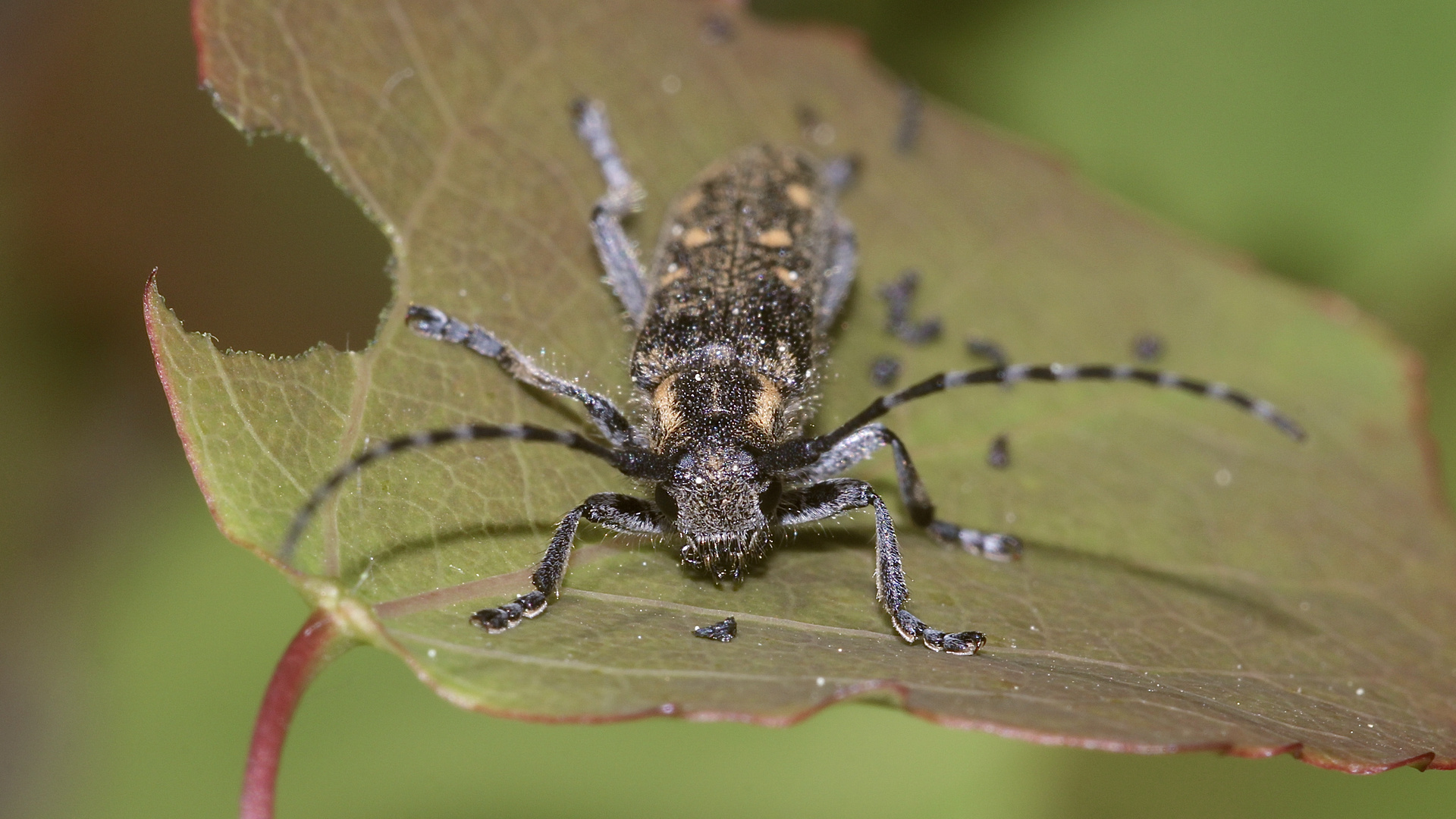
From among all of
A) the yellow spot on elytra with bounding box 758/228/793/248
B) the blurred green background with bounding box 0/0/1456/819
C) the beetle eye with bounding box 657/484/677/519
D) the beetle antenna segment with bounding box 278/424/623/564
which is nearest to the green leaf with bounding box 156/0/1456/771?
the beetle antenna segment with bounding box 278/424/623/564

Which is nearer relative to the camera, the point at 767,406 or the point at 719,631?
the point at 719,631

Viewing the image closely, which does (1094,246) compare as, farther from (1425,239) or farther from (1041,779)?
(1041,779)

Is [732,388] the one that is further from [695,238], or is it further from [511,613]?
[511,613]

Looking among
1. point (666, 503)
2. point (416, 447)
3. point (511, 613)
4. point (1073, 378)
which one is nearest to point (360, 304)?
point (416, 447)

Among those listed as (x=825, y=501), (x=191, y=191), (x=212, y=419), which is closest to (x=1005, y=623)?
(x=825, y=501)

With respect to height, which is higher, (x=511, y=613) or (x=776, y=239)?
(x=776, y=239)
